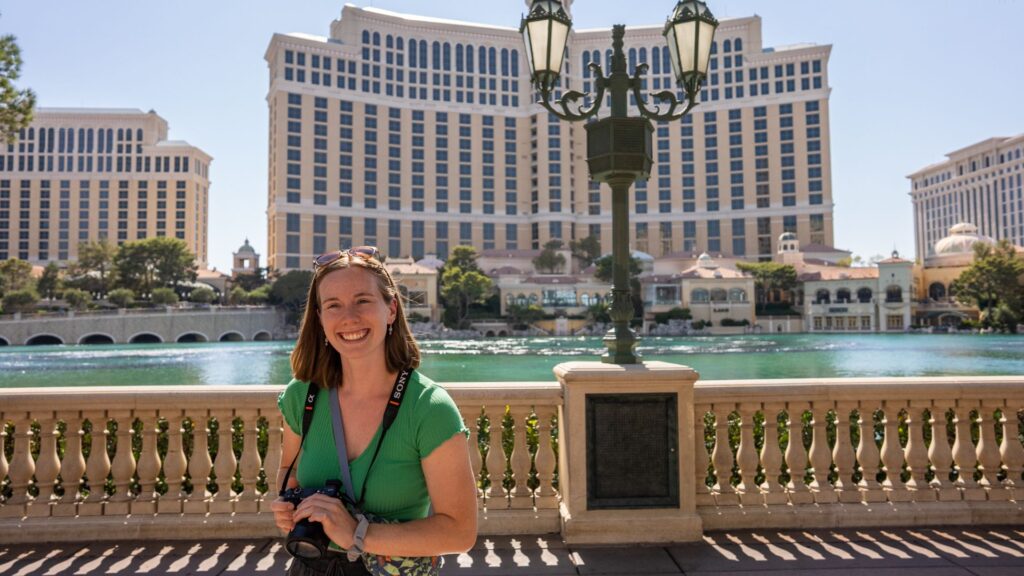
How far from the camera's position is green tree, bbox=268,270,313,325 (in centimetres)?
6956

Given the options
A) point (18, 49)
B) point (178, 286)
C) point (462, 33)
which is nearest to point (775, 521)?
point (18, 49)

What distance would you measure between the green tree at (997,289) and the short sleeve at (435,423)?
245 feet

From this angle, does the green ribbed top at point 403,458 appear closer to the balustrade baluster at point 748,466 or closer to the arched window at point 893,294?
the balustrade baluster at point 748,466

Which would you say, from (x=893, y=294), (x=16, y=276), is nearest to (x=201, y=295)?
(x=16, y=276)

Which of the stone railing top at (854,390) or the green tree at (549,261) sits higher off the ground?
the green tree at (549,261)

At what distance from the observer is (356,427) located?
1.77 meters

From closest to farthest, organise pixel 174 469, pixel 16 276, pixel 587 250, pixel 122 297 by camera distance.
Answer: pixel 174 469 → pixel 122 297 → pixel 16 276 → pixel 587 250

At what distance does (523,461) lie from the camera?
434 centimetres

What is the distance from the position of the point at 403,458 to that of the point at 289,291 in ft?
236

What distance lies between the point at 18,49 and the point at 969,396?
12.7 m

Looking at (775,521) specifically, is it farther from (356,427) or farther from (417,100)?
(417,100)

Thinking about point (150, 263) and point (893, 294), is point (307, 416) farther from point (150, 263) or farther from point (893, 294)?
point (893, 294)

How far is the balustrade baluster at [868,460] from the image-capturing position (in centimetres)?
438

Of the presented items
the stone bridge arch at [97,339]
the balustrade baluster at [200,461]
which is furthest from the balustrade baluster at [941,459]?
the stone bridge arch at [97,339]
